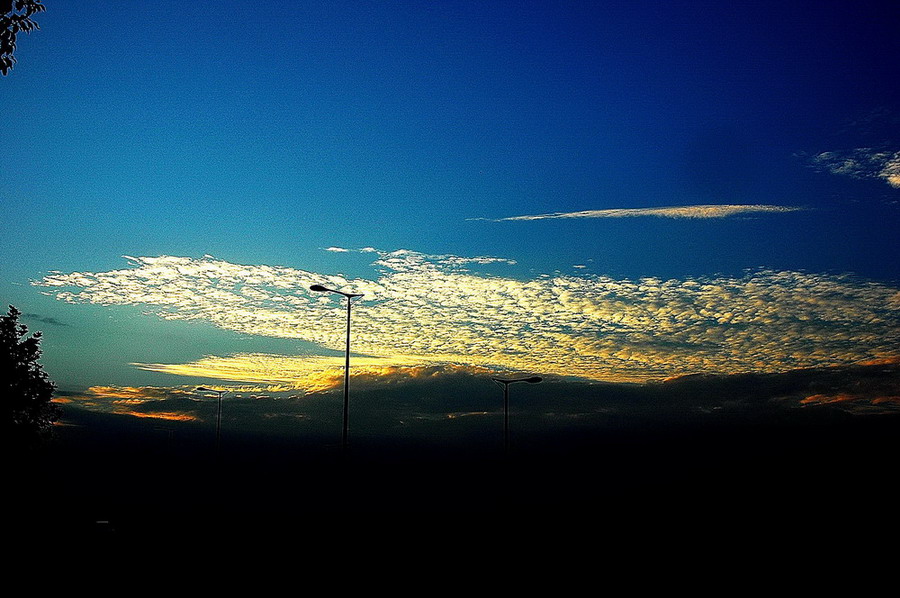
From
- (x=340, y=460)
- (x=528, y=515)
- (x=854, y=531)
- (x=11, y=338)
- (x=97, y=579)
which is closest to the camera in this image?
(x=97, y=579)

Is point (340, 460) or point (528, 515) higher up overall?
point (340, 460)

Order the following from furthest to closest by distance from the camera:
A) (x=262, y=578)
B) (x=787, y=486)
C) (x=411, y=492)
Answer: (x=411, y=492) → (x=787, y=486) → (x=262, y=578)

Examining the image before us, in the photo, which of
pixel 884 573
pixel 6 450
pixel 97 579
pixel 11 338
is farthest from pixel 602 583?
pixel 11 338

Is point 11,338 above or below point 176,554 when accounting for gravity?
above

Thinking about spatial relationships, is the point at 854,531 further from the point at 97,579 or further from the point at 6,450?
the point at 6,450

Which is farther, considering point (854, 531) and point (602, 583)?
point (854, 531)

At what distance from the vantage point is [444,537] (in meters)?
40.2

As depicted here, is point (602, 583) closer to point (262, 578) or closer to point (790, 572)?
point (790, 572)

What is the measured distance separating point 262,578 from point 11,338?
34341mm

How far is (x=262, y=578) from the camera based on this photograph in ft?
83.1

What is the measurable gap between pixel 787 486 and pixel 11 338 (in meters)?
60.5

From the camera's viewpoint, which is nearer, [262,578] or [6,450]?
[262,578]

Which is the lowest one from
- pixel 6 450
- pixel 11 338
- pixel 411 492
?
pixel 411 492

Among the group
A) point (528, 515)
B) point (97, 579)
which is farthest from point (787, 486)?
point (97, 579)
